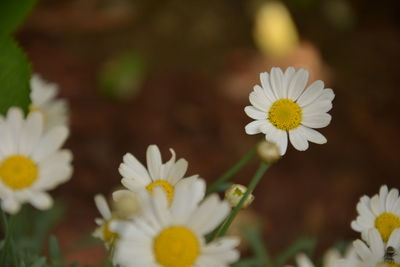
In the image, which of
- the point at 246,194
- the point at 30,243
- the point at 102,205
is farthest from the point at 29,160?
the point at 30,243

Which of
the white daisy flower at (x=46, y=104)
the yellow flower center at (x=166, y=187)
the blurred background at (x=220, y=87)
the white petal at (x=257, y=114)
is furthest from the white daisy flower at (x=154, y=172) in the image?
the blurred background at (x=220, y=87)

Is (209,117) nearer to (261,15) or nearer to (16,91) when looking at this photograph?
(261,15)

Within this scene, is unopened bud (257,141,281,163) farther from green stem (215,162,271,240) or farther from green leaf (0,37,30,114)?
green leaf (0,37,30,114)

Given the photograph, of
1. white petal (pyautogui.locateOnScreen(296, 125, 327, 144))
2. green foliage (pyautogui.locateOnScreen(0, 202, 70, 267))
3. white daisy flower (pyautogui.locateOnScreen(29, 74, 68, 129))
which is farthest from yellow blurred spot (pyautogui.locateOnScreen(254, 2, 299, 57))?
white petal (pyautogui.locateOnScreen(296, 125, 327, 144))

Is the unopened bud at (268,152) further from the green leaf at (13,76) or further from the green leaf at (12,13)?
the green leaf at (12,13)

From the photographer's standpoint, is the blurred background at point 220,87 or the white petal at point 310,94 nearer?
the white petal at point 310,94

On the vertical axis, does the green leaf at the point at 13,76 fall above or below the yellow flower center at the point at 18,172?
above
